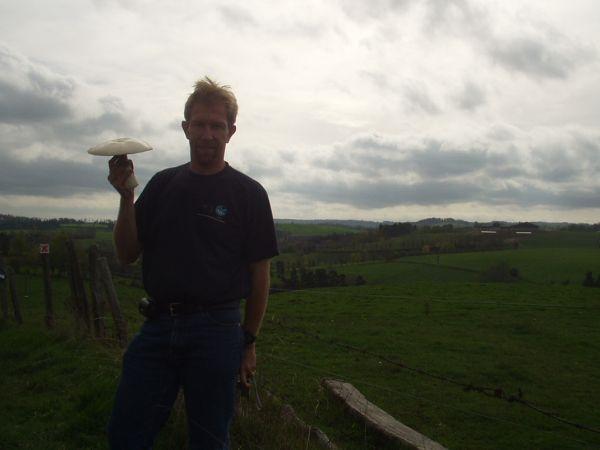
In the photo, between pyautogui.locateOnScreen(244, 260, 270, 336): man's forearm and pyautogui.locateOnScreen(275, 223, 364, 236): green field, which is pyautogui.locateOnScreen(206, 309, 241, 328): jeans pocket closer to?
pyautogui.locateOnScreen(244, 260, 270, 336): man's forearm

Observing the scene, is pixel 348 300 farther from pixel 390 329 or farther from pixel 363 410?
pixel 363 410

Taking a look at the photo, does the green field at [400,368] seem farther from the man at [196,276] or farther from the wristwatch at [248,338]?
the man at [196,276]

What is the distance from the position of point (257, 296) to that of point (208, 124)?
3.13 feet

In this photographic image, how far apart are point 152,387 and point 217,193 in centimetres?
103

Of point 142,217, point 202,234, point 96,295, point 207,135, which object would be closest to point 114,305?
point 96,295

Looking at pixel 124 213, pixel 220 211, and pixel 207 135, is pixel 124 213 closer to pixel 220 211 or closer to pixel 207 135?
pixel 220 211

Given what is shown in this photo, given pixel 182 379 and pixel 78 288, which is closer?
pixel 182 379

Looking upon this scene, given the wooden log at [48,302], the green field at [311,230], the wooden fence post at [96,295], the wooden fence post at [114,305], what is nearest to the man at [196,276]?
the wooden fence post at [114,305]

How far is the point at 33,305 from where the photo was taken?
2262cm

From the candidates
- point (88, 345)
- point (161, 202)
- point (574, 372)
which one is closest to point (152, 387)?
point (161, 202)

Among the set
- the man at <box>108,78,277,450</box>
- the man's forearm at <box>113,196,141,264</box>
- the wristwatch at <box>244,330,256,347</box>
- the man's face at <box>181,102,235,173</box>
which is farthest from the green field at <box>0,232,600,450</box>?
the man's face at <box>181,102,235,173</box>

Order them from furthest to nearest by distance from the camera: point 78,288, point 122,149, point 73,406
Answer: point 78,288
point 73,406
point 122,149

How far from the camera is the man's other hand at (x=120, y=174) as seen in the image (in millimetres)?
2705

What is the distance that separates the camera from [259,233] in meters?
2.96
